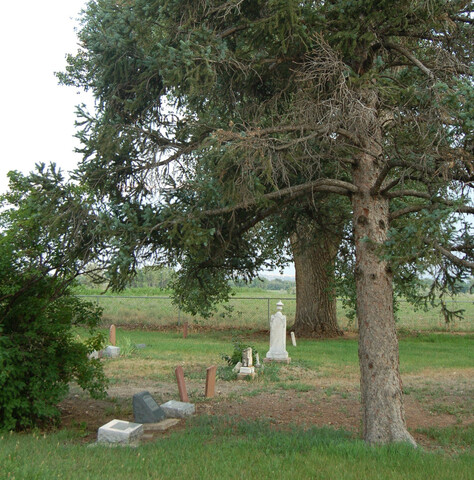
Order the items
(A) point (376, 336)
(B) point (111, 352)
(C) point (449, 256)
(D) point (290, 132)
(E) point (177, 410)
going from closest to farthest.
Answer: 1. (C) point (449, 256)
2. (A) point (376, 336)
3. (D) point (290, 132)
4. (E) point (177, 410)
5. (B) point (111, 352)

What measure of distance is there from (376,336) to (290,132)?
3.29 metres

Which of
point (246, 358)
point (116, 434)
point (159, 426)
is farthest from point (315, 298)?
point (116, 434)

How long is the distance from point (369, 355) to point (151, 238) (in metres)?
3.55

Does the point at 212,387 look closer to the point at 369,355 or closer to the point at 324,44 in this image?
the point at 369,355

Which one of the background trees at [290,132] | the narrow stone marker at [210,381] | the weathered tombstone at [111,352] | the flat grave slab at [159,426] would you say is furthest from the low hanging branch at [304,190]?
the weathered tombstone at [111,352]

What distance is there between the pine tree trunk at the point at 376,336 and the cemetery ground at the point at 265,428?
431mm

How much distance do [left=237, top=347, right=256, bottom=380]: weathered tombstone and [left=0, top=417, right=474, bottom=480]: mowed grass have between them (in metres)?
5.38

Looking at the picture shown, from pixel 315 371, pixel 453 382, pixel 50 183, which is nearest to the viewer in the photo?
pixel 50 183

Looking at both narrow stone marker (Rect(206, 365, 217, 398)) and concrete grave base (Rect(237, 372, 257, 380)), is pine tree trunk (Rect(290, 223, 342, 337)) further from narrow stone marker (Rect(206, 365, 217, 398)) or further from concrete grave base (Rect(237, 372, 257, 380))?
narrow stone marker (Rect(206, 365, 217, 398))

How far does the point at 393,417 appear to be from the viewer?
7.12 metres

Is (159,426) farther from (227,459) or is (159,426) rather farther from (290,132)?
(290,132)

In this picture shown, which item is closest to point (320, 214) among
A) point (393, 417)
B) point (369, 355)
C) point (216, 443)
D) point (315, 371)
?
point (369, 355)

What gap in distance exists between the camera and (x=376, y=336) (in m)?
7.26

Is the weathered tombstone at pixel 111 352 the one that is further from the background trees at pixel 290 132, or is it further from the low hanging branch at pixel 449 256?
the low hanging branch at pixel 449 256
